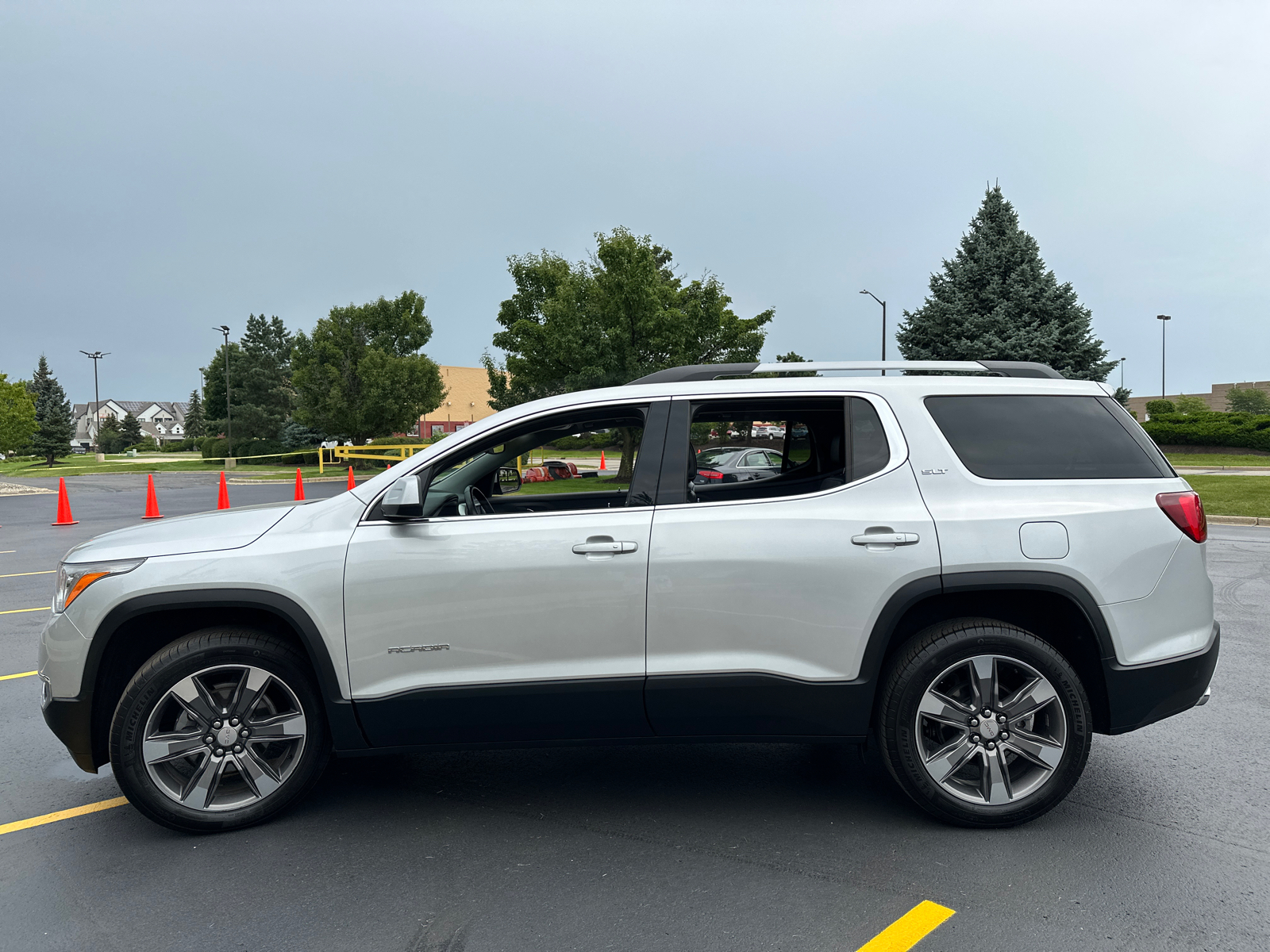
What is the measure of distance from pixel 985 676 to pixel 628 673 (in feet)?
4.77

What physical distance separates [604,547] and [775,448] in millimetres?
1514

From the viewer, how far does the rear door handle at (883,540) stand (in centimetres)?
348

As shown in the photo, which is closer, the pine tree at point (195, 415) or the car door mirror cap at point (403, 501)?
the car door mirror cap at point (403, 501)

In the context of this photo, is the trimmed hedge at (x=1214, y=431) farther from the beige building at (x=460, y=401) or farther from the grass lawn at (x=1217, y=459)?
the beige building at (x=460, y=401)

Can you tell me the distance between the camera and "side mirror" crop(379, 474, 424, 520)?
3.42 metres

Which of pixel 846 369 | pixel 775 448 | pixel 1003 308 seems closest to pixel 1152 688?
pixel 846 369

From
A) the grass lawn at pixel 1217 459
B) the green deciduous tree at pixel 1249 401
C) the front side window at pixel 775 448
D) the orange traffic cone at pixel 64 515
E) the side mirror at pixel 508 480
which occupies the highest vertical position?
the green deciduous tree at pixel 1249 401

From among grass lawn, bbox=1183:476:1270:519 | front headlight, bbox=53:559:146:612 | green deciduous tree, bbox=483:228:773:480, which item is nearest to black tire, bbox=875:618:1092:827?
front headlight, bbox=53:559:146:612

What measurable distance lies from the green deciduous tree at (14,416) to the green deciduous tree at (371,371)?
939 inches

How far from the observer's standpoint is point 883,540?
3492 millimetres

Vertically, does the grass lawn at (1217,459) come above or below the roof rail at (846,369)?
below

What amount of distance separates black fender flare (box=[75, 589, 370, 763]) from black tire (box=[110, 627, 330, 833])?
0.14 metres

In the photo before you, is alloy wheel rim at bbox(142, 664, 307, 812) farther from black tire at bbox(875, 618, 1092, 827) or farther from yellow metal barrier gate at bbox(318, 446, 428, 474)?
yellow metal barrier gate at bbox(318, 446, 428, 474)

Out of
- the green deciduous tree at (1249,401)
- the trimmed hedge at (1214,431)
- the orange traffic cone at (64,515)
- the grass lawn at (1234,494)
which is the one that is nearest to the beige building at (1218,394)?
the green deciduous tree at (1249,401)
